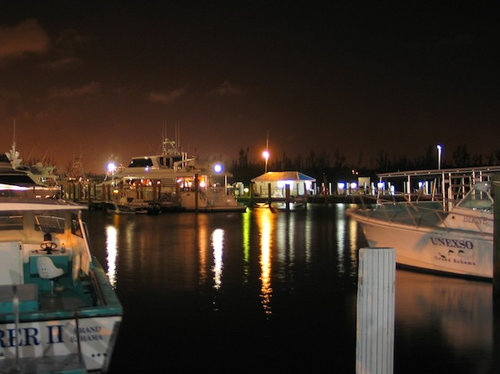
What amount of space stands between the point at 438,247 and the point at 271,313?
6.04 meters

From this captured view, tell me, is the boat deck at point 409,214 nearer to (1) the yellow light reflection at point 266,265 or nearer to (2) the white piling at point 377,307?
(1) the yellow light reflection at point 266,265

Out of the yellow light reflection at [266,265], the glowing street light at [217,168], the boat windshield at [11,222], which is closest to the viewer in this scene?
the boat windshield at [11,222]

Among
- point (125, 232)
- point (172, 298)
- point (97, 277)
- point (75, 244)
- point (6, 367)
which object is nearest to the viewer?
point (6, 367)

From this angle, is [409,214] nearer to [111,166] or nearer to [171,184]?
[171,184]

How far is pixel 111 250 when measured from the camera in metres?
23.8

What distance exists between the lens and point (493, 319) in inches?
486

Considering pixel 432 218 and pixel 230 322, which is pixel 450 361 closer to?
pixel 230 322

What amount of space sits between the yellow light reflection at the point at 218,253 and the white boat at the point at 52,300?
5.93 meters

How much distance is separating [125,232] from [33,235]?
22000mm

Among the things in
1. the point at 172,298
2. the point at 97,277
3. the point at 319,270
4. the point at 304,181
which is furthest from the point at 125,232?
the point at 304,181

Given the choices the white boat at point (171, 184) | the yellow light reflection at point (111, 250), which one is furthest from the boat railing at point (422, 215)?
the white boat at point (171, 184)

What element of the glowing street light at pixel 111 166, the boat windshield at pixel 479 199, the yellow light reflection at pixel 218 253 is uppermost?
the glowing street light at pixel 111 166

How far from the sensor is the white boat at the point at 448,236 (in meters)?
15.5

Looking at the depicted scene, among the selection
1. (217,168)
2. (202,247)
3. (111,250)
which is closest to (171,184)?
(217,168)
